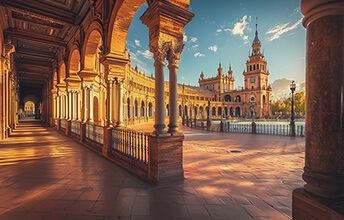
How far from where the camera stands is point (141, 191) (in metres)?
3.95

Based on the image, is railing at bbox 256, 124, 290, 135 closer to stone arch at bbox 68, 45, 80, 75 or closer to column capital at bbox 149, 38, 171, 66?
column capital at bbox 149, 38, 171, 66

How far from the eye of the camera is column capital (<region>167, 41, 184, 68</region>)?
16.0 ft

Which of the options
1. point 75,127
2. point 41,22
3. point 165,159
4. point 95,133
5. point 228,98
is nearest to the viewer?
point 165,159

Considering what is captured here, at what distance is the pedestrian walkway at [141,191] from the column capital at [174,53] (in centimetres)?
334

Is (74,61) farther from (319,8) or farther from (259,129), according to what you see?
(259,129)

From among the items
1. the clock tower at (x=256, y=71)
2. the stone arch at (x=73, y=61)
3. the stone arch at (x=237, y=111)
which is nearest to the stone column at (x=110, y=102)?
the stone arch at (x=73, y=61)

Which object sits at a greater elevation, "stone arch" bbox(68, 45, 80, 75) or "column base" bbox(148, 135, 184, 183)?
"stone arch" bbox(68, 45, 80, 75)

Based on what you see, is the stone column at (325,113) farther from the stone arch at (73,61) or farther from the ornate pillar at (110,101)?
the stone arch at (73,61)

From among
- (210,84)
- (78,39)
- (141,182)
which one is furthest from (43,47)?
(210,84)

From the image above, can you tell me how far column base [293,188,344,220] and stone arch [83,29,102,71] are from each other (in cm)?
1042

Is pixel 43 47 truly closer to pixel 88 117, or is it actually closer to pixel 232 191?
pixel 88 117

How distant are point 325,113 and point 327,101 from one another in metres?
0.15

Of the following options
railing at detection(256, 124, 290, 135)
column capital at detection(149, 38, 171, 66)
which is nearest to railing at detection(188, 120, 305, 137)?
railing at detection(256, 124, 290, 135)

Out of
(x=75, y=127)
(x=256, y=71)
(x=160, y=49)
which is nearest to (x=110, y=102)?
(x=160, y=49)
